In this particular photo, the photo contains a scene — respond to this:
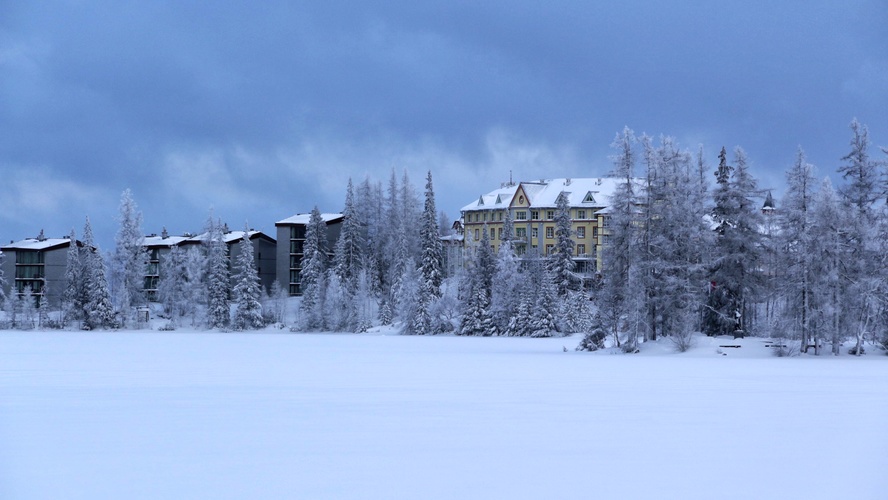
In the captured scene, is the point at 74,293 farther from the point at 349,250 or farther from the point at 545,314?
the point at 545,314

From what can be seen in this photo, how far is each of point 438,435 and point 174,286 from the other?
84003 mm

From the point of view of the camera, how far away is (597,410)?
20.2 metres

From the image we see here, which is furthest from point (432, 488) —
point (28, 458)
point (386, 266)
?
point (386, 266)

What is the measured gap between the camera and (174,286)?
95.1 meters

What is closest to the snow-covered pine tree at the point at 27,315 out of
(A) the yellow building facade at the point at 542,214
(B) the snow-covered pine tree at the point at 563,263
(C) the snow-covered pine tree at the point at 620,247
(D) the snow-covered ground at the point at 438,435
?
(A) the yellow building facade at the point at 542,214

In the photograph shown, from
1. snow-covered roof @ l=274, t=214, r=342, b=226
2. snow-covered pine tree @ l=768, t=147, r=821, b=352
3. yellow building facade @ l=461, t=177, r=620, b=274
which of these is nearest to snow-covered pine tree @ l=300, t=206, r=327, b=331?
snow-covered roof @ l=274, t=214, r=342, b=226

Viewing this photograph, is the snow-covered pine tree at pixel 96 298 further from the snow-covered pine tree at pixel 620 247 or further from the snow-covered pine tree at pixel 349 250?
the snow-covered pine tree at pixel 620 247

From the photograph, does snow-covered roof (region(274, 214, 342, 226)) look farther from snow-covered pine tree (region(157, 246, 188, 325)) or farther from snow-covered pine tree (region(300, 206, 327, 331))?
snow-covered pine tree (region(157, 246, 188, 325))

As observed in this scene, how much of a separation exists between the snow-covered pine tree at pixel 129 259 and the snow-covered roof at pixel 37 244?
65.3ft

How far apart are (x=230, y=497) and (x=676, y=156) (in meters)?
46.3

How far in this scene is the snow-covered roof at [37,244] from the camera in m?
111

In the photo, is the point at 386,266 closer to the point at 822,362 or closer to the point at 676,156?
the point at 676,156

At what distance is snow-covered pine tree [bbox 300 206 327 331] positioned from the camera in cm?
9219

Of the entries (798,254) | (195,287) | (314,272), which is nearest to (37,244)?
(195,287)
